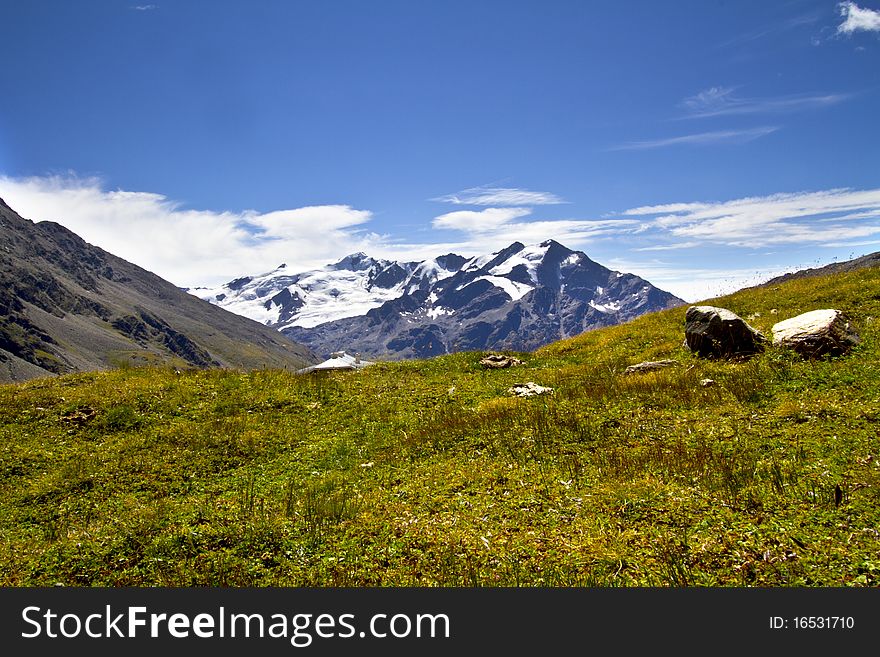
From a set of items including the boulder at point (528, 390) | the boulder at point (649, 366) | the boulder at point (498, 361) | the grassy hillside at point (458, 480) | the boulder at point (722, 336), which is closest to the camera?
the grassy hillside at point (458, 480)

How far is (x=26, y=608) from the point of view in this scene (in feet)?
26.6

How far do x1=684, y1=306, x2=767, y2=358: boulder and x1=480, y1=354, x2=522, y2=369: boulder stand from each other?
9.31 meters

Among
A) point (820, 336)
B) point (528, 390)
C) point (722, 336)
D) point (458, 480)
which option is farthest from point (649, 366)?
point (458, 480)

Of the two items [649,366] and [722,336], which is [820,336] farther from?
[649,366]

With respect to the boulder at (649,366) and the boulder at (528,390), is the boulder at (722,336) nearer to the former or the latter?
the boulder at (649,366)

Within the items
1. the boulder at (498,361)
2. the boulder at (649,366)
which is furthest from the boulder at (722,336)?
the boulder at (498,361)

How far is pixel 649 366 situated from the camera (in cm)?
2211

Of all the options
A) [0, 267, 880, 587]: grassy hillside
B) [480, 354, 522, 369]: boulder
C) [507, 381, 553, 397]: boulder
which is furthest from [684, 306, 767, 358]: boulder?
[480, 354, 522, 369]: boulder

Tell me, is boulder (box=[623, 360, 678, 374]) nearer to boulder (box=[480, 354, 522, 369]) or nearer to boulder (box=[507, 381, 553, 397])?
boulder (box=[507, 381, 553, 397])

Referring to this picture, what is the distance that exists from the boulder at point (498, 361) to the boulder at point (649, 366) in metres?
7.26

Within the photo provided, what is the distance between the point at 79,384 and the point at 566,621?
24.8 metres

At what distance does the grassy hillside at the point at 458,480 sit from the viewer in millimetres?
9047

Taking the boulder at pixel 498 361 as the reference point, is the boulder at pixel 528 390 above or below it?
below

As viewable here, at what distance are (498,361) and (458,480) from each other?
15621 mm
